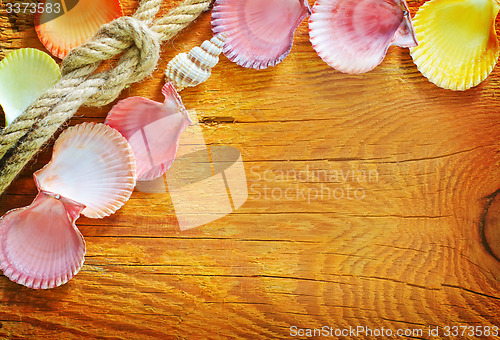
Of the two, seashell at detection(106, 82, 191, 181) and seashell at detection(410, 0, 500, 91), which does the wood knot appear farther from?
seashell at detection(106, 82, 191, 181)

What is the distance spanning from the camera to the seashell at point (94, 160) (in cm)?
63

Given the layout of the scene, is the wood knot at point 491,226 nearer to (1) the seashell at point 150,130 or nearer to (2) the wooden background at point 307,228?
(2) the wooden background at point 307,228

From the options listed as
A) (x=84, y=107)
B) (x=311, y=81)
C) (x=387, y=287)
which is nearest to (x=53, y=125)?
(x=84, y=107)

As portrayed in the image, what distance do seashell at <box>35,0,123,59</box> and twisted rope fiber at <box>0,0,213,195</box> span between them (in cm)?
7

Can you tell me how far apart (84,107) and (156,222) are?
249 mm

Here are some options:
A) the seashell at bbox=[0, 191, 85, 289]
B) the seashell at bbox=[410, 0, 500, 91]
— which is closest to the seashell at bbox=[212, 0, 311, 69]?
the seashell at bbox=[410, 0, 500, 91]

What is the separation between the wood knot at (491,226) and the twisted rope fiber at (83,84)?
2.11 feet

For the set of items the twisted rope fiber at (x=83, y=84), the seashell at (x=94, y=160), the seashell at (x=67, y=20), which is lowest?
the seashell at (x=94, y=160)

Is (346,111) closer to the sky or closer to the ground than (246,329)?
closer to the sky

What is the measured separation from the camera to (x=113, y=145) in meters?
0.63

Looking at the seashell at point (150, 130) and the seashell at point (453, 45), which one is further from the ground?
the seashell at point (453, 45)

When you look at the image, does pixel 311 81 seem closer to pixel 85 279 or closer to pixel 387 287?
pixel 387 287

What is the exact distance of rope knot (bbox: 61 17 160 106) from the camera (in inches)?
24.4

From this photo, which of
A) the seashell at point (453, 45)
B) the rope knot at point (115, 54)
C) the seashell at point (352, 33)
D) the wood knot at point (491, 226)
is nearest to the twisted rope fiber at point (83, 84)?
the rope knot at point (115, 54)
